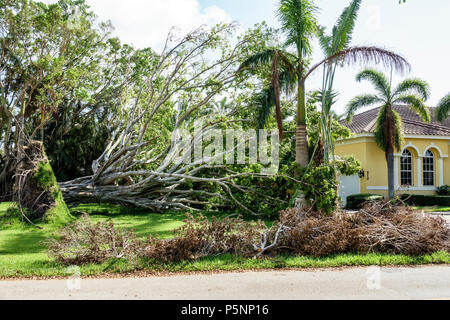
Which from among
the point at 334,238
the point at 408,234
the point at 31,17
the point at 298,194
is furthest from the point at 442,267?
the point at 31,17

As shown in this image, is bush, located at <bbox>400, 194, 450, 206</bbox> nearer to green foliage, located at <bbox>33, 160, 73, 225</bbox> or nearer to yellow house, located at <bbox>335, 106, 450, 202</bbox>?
yellow house, located at <bbox>335, 106, 450, 202</bbox>

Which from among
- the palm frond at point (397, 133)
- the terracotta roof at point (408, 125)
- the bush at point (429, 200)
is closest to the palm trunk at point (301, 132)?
the palm frond at point (397, 133)

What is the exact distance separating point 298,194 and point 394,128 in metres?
11.1

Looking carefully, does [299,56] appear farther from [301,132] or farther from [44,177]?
[44,177]

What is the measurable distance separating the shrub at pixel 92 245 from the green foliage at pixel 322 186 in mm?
6368

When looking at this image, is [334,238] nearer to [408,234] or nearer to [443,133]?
[408,234]

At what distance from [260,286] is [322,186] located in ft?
22.0

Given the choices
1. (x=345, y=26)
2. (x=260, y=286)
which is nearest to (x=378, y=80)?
(x=345, y=26)

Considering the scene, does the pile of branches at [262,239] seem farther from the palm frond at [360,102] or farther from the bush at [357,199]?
the palm frond at [360,102]

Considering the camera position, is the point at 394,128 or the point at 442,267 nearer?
the point at 442,267

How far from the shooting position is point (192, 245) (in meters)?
7.19

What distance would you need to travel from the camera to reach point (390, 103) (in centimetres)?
2047

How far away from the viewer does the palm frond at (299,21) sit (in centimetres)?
1189

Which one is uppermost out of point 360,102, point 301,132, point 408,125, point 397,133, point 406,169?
point 360,102
